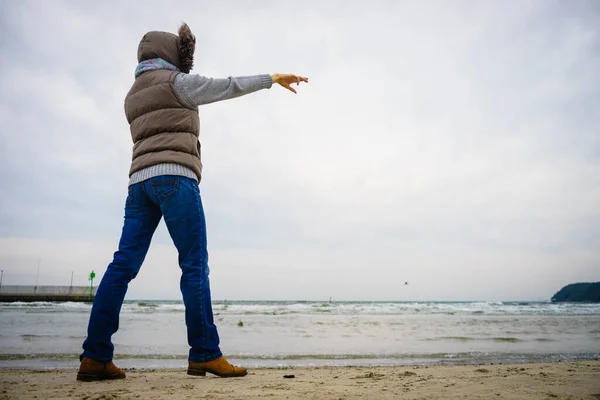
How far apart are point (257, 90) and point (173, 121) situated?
1.94 ft

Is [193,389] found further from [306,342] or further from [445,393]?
[306,342]

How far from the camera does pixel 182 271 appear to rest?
2.54 meters

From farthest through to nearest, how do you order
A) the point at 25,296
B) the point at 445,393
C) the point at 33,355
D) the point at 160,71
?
the point at 25,296, the point at 33,355, the point at 160,71, the point at 445,393

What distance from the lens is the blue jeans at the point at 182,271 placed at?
96.1 inches

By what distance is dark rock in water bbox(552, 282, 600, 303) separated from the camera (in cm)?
7678

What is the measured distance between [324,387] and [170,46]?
8.20 feet

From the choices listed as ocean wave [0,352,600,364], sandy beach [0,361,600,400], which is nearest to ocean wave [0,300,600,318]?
ocean wave [0,352,600,364]

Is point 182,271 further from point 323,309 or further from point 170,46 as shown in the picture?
point 323,309

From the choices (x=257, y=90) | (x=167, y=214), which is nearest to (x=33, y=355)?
(x=167, y=214)

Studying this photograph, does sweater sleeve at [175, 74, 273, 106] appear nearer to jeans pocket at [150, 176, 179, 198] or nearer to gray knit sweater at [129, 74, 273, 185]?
gray knit sweater at [129, 74, 273, 185]

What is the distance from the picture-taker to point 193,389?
2223 mm

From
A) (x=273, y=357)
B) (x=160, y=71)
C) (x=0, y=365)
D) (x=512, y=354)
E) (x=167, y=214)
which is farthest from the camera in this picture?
(x=512, y=354)

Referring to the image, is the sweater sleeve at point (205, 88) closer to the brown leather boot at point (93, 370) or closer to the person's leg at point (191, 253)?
the person's leg at point (191, 253)

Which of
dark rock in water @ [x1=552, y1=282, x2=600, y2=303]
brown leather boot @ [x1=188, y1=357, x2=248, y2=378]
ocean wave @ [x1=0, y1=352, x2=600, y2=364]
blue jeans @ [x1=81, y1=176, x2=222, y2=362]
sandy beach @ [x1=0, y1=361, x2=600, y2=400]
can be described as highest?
blue jeans @ [x1=81, y1=176, x2=222, y2=362]
